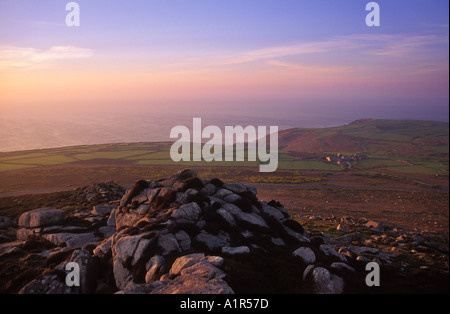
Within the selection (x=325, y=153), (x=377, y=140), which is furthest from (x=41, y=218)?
(x=377, y=140)

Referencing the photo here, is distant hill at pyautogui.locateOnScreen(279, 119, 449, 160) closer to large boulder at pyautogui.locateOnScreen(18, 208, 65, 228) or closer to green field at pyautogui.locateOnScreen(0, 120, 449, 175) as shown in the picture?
green field at pyautogui.locateOnScreen(0, 120, 449, 175)

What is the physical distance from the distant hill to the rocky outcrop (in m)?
99.1

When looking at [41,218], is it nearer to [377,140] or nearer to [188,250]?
[188,250]

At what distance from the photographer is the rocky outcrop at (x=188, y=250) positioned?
13977 mm

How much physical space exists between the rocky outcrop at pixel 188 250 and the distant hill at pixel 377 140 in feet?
325

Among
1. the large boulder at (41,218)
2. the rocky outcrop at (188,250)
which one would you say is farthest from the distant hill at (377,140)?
the large boulder at (41,218)

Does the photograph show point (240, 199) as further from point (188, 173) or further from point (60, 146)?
point (60, 146)

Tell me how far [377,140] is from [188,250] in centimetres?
15165

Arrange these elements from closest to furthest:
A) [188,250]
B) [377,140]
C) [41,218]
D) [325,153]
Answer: [188,250] < [41,218] < [325,153] < [377,140]

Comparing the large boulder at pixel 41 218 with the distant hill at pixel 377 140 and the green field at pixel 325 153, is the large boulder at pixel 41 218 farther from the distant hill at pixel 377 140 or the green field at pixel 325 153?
the distant hill at pixel 377 140

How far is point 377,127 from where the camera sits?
17600cm

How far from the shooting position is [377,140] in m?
138

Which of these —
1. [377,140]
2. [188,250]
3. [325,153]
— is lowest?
[188,250]

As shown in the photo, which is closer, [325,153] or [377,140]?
[325,153]
